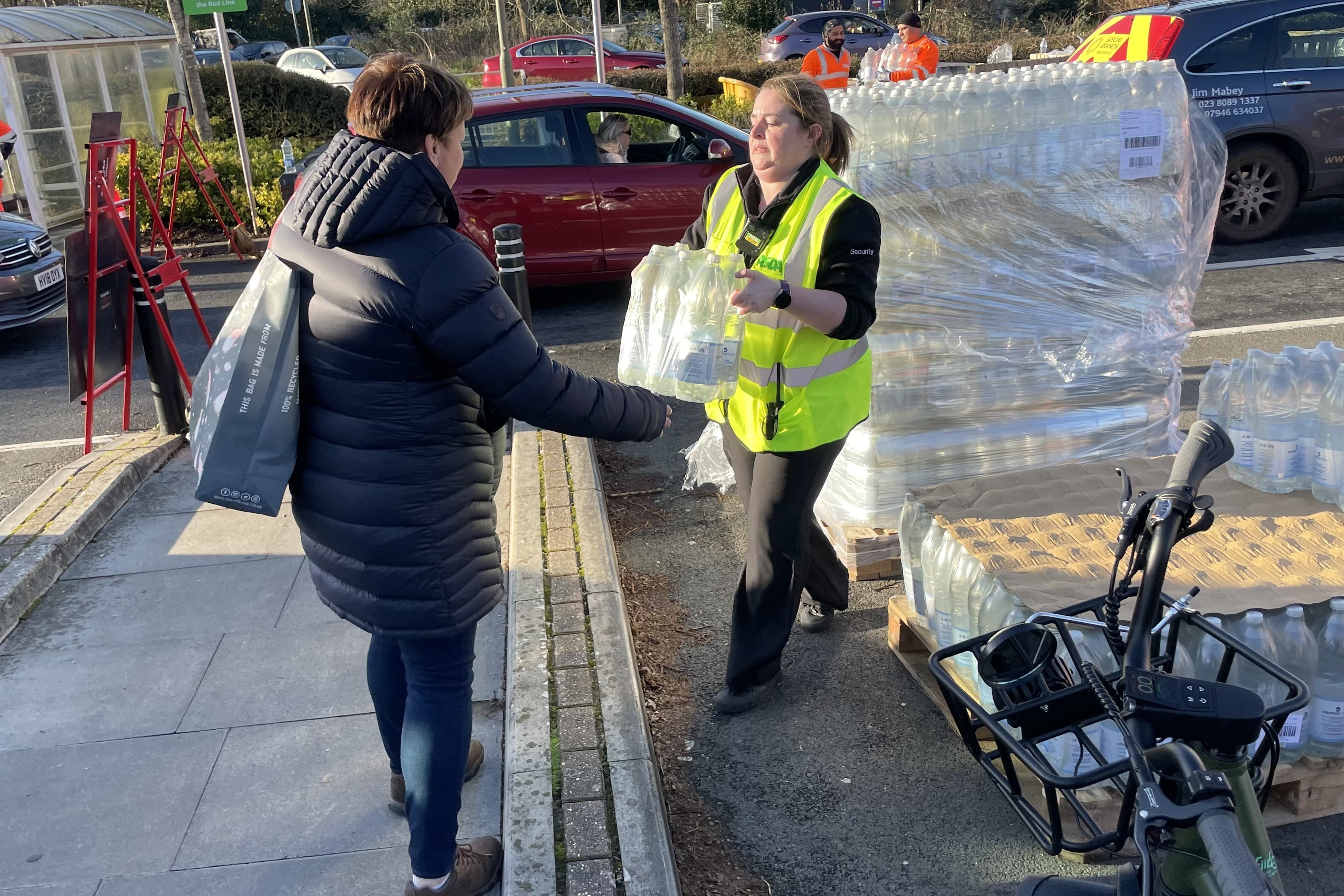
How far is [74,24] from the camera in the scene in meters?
12.8

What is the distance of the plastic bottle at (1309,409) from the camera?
3367mm

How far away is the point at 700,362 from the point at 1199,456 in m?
1.53

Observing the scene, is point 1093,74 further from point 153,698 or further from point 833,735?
Result: point 153,698

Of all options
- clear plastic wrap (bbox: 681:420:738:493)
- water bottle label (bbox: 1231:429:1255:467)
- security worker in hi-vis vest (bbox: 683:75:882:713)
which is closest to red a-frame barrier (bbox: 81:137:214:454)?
clear plastic wrap (bbox: 681:420:738:493)

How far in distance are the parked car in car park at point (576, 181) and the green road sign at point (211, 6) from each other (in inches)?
164

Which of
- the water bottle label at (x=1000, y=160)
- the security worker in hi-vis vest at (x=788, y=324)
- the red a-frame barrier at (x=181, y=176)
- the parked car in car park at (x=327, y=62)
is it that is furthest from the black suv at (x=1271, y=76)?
the parked car in car park at (x=327, y=62)

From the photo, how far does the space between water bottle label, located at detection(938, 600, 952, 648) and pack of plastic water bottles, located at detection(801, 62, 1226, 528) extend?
38.1 inches

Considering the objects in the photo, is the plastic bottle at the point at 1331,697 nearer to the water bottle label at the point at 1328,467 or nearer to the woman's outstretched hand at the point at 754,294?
the water bottle label at the point at 1328,467

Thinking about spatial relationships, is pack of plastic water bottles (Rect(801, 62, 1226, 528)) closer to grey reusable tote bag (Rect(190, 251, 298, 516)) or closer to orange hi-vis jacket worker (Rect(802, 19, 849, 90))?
grey reusable tote bag (Rect(190, 251, 298, 516))

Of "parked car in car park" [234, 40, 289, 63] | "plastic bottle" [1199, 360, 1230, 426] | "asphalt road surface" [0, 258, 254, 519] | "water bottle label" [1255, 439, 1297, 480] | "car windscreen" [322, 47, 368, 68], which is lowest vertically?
"asphalt road surface" [0, 258, 254, 519]

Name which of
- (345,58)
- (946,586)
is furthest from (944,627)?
(345,58)

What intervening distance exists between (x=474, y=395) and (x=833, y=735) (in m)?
1.71

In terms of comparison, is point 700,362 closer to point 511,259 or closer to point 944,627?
point 944,627

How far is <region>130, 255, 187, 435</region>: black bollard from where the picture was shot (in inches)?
224
